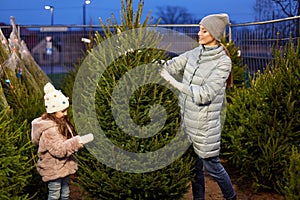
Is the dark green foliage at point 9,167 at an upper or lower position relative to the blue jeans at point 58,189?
upper

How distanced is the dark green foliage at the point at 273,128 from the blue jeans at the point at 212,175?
0.79 meters

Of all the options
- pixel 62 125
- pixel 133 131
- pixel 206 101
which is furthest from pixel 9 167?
pixel 206 101

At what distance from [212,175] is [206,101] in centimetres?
77

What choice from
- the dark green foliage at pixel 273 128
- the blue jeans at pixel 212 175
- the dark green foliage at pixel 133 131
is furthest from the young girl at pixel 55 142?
the dark green foliage at pixel 273 128

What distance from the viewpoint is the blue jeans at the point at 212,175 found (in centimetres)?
412

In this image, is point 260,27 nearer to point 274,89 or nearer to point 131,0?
point 274,89

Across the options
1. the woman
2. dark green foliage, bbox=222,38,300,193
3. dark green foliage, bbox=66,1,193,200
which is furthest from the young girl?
dark green foliage, bbox=222,38,300,193

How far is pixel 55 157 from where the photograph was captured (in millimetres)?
3820

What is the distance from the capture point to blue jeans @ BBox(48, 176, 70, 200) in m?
3.91

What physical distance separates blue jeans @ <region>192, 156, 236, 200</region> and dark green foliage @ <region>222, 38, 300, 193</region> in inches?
31.1

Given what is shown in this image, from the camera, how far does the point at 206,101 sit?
385 cm

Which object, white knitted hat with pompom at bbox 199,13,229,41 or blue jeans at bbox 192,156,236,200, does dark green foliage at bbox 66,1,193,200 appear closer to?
blue jeans at bbox 192,156,236,200

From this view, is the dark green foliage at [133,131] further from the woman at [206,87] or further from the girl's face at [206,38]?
the girl's face at [206,38]

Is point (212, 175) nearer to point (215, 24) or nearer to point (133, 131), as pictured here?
point (133, 131)
